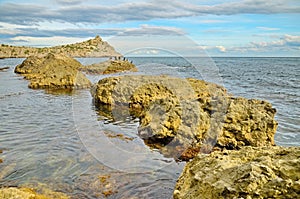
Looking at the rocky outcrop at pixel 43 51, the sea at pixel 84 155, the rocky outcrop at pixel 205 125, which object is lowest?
the sea at pixel 84 155

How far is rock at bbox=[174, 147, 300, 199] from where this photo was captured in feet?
11.2

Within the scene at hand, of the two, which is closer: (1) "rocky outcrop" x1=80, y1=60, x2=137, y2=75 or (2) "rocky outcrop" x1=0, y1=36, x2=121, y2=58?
(1) "rocky outcrop" x1=80, y1=60, x2=137, y2=75

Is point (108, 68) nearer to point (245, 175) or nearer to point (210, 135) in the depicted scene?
point (210, 135)

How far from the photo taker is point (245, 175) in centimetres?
362

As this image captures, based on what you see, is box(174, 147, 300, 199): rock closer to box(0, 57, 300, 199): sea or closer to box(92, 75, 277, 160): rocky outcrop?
box(0, 57, 300, 199): sea

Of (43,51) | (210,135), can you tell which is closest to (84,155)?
(210,135)

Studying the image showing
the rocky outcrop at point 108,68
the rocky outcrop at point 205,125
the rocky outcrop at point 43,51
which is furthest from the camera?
the rocky outcrop at point 43,51

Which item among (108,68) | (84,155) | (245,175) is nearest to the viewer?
(245,175)

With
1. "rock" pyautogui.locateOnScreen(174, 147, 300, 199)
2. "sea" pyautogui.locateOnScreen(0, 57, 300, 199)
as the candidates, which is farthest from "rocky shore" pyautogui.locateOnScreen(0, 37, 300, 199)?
"sea" pyautogui.locateOnScreen(0, 57, 300, 199)

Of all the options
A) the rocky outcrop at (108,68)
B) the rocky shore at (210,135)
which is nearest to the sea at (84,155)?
the rocky shore at (210,135)

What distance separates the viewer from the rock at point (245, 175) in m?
3.41

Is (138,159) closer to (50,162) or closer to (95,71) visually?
(50,162)

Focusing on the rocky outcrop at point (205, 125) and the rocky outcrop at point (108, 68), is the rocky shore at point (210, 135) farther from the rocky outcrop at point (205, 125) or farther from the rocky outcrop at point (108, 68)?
the rocky outcrop at point (108, 68)

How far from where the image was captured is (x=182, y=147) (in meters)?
9.88
